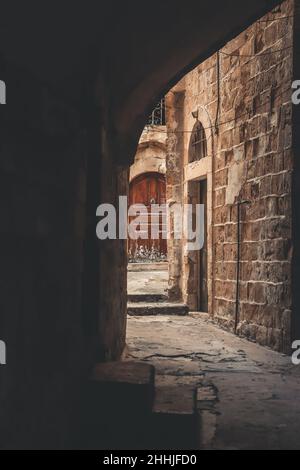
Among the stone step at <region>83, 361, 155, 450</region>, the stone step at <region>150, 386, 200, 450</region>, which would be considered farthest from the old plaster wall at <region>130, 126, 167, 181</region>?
the stone step at <region>150, 386, 200, 450</region>

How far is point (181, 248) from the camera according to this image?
1089 cm

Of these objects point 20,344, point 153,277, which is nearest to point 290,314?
point 20,344

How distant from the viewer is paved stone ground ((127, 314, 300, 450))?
3.47 meters

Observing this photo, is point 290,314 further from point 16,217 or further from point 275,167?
point 16,217

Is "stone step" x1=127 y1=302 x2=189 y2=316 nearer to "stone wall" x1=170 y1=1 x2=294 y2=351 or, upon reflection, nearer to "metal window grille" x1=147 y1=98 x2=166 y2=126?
"stone wall" x1=170 y1=1 x2=294 y2=351

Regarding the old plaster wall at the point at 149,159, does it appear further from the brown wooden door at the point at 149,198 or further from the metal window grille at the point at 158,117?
the metal window grille at the point at 158,117

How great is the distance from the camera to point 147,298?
10.6m

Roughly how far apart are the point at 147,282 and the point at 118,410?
344 inches

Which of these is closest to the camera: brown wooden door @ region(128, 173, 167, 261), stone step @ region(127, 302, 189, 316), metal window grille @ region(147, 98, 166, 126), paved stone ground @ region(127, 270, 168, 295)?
stone step @ region(127, 302, 189, 316)

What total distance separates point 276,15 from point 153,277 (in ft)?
24.8

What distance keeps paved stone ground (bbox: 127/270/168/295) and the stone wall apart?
226 cm

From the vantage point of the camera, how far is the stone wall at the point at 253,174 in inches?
252

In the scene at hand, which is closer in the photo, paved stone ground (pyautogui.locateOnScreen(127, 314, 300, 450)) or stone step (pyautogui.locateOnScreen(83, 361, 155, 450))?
paved stone ground (pyautogui.locateOnScreen(127, 314, 300, 450))

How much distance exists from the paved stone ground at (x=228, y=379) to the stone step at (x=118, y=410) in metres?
0.40
